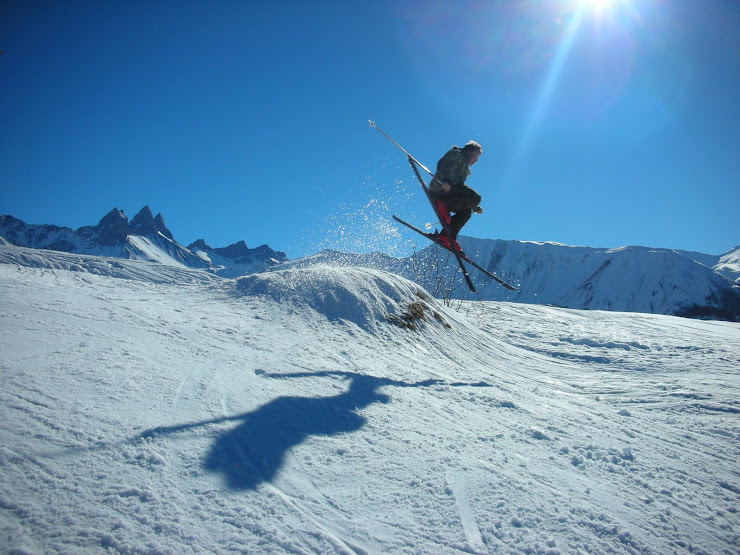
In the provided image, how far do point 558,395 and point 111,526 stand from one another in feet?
17.8

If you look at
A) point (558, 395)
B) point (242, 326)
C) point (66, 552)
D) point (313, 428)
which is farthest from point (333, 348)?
point (66, 552)

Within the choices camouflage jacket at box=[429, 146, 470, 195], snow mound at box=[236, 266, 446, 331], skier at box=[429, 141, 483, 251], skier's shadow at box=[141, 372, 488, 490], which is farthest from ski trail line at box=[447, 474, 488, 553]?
camouflage jacket at box=[429, 146, 470, 195]

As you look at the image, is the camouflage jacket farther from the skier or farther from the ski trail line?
the ski trail line

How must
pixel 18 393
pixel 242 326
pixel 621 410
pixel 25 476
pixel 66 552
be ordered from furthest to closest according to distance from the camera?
pixel 242 326 < pixel 621 410 < pixel 18 393 < pixel 25 476 < pixel 66 552

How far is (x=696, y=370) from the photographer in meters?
7.25

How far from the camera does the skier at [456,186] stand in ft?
25.5

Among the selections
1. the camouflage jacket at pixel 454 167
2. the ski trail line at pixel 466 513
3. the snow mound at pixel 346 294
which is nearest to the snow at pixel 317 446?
the ski trail line at pixel 466 513

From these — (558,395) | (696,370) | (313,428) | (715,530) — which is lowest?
(313,428)

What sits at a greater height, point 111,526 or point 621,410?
point 621,410

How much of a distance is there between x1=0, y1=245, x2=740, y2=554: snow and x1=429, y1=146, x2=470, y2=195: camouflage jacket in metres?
3.81

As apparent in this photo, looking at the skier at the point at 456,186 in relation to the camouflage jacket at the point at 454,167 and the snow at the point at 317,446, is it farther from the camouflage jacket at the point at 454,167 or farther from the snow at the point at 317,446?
the snow at the point at 317,446

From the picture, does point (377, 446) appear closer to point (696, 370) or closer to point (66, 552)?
point (66, 552)

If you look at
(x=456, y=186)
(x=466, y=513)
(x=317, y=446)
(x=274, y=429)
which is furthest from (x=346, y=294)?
(x=466, y=513)

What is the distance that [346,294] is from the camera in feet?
25.7
